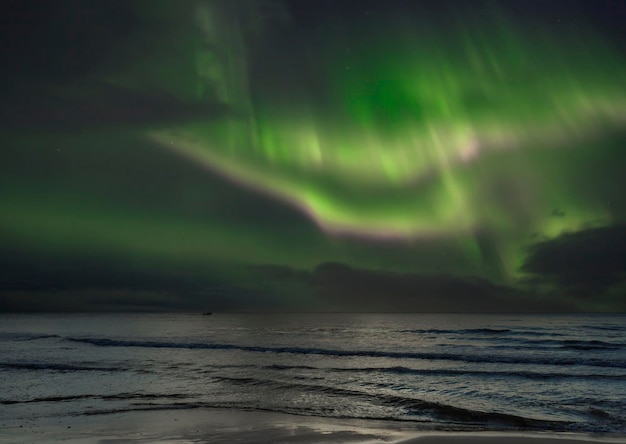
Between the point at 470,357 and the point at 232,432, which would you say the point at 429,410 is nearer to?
the point at 232,432

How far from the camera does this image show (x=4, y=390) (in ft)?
71.3

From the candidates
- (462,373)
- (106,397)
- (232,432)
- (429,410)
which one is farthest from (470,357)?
(232,432)

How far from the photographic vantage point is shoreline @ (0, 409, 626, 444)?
12852mm

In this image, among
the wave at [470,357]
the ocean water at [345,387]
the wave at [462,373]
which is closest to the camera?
the ocean water at [345,387]

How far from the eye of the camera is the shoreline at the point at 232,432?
12.9m

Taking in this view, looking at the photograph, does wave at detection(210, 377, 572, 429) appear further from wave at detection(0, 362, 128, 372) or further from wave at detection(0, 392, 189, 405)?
wave at detection(0, 362, 128, 372)

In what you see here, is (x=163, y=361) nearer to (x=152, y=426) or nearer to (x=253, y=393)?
(x=253, y=393)

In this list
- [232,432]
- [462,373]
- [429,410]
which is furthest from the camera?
[462,373]

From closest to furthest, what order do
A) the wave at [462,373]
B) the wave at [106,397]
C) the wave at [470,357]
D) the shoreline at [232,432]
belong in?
1. the shoreline at [232,432]
2. the wave at [106,397]
3. the wave at [462,373]
4. the wave at [470,357]

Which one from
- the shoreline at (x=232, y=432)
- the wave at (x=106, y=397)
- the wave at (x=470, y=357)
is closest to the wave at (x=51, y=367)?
the wave at (x=106, y=397)

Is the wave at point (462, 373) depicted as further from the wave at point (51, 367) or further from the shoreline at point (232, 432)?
the shoreline at point (232, 432)

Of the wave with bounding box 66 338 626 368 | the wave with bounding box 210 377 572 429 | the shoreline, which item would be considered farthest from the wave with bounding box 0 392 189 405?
the wave with bounding box 66 338 626 368

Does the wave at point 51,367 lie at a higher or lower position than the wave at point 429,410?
higher

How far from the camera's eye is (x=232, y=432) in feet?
45.5
